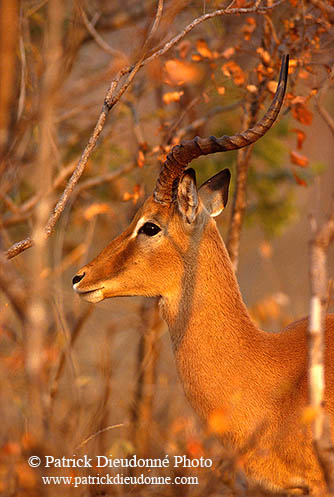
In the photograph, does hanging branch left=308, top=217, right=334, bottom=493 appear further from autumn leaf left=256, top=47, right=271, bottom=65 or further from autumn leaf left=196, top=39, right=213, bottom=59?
autumn leaf left=196, top=39, right=213, bottom=59

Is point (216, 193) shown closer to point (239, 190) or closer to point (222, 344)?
point (239, 190)

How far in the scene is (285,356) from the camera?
4516 mm

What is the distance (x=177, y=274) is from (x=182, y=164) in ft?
2.56

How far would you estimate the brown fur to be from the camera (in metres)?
4.27

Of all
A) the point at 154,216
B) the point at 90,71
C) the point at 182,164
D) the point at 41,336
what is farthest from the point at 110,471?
the point at 90,71

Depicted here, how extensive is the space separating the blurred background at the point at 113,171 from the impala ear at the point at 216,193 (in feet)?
2.46

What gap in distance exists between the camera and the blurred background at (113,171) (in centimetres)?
344

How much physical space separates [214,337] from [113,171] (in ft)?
11.7

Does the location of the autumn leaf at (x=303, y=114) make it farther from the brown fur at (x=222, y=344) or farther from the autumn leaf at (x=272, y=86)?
the brown fur at (x=222, y=344)

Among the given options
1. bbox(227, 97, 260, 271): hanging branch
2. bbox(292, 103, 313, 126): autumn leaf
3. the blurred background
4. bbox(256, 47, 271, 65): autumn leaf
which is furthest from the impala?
bbox(256, 47, 271, 65): autumn leaf

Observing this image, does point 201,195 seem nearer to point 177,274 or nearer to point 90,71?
point 177,274

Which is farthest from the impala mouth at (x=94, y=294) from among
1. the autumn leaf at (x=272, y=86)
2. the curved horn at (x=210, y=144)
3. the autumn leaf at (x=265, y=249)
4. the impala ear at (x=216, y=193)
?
the autumn leaf at (x=265, y=249)

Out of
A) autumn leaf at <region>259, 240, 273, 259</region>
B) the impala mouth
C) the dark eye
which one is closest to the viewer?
the impala mouth

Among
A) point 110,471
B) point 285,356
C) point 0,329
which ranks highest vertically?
point 0,329
